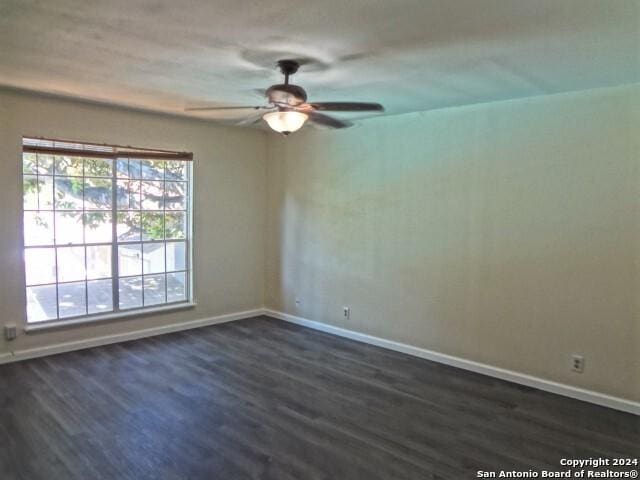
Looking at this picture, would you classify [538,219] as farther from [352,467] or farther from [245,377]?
[245,377]

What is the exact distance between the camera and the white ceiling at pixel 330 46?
2.17m

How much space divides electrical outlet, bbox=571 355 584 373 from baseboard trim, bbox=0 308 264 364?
12.4 ft

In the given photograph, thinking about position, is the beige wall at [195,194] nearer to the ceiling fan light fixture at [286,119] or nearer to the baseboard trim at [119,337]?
the baseboard trim at [119,337]

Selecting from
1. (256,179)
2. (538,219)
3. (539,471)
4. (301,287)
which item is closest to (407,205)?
(538,219)

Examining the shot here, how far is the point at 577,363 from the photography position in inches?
142

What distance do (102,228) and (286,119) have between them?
2.81 meters

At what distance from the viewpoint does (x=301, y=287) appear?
18.8ft

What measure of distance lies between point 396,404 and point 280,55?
2.61 m

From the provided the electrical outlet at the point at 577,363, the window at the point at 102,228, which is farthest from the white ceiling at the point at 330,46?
the electrical outlet at the point at 577,363

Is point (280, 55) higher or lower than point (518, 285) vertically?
higher

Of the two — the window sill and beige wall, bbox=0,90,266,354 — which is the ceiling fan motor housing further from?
the window sill

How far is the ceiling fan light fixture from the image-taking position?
3004 mm

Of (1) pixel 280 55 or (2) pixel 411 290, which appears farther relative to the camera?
(2) pixel 411 290

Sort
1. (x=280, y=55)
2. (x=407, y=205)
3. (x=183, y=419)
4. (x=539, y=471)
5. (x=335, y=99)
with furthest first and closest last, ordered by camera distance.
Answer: (x=407, y=205) → (x=335, y=99) → (x=183, y=419) → (x=280, y=55) → (x=539, y=471)
